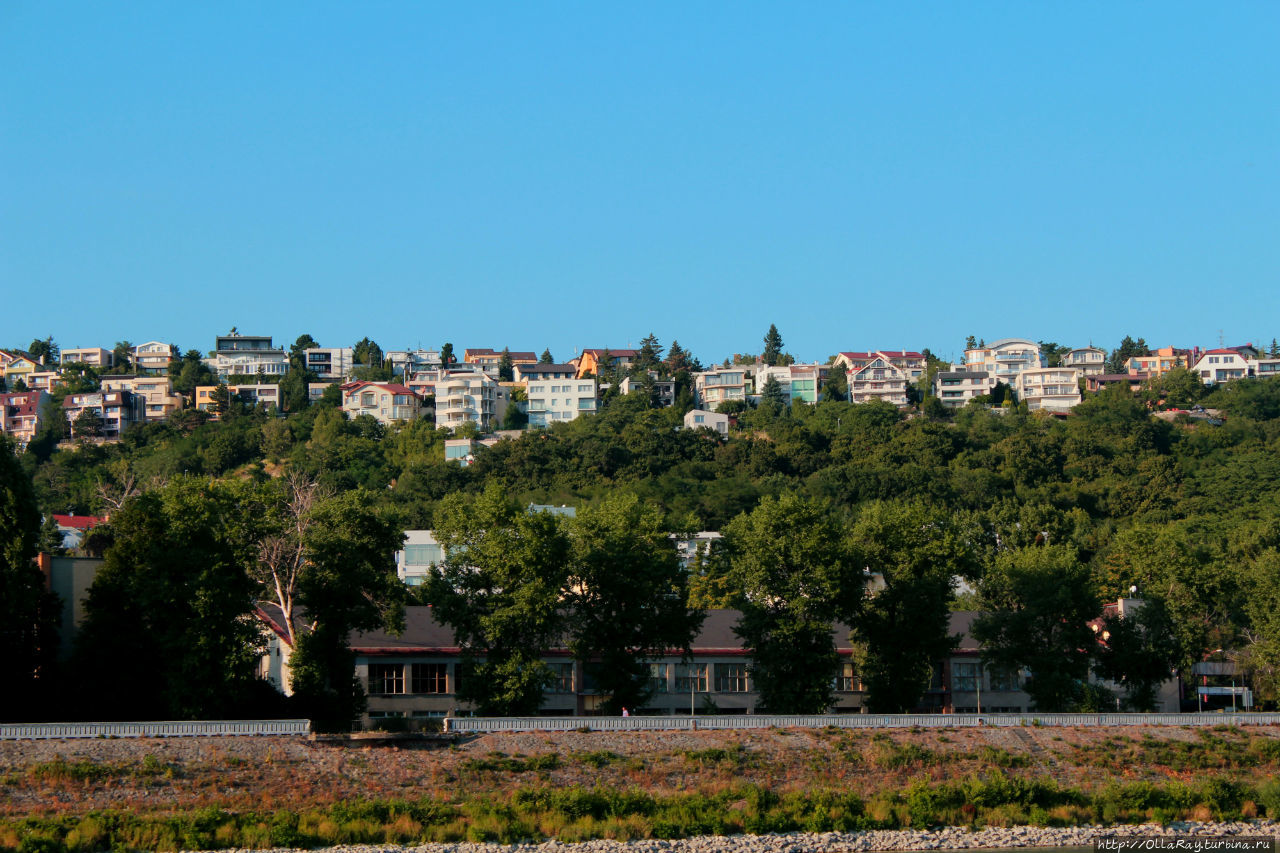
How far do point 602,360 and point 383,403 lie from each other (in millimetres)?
31573

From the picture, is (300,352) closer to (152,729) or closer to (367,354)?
(367,354)

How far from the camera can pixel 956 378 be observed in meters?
149

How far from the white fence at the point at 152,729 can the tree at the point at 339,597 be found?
337cm

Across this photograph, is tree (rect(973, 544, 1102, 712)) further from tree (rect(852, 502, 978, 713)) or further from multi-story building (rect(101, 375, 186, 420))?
multi-story building (rect(101, 375, 186, 420))

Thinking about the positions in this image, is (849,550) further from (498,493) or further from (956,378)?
(956,378)

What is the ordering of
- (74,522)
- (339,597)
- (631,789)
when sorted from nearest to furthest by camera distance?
(631,789) < (339,597) < (74,522)

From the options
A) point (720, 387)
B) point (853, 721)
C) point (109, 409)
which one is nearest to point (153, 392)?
point (109, 409)

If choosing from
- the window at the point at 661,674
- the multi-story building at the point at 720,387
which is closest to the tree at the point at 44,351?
the multi-story building at the point at 720,387

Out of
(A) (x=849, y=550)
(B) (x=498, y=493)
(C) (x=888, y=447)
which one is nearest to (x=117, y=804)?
(B) (x=498, y=493)

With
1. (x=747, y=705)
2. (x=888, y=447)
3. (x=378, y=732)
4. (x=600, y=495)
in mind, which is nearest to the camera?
(x=378, y=732)

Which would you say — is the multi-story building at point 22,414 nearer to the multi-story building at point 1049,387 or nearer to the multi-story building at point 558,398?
the multi-story building at point 558,398

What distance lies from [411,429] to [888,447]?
43.0 m

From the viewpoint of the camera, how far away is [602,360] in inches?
6550

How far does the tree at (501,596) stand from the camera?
41.7 meters
